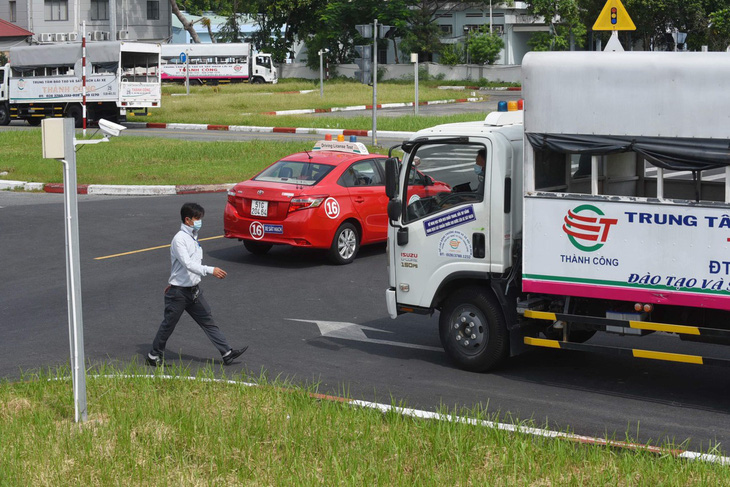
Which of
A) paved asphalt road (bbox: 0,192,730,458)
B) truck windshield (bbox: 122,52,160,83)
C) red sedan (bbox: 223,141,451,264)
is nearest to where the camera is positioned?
paved asphalt road (bbox: 0,192,730,458)

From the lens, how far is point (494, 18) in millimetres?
80312

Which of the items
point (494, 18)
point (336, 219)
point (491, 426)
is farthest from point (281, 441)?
point (494, 18)

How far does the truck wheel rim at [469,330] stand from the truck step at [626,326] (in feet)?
1.70

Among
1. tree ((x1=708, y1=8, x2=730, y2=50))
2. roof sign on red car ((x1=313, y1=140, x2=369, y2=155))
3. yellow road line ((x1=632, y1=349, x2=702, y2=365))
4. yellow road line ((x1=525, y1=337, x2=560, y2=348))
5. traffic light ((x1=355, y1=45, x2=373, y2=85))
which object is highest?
tree ((x1=708, y1=8, x2=730, y2=50))

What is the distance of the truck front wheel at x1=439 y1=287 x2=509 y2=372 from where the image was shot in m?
9.01

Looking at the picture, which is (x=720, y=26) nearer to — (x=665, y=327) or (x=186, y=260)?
(x=665, y=327)

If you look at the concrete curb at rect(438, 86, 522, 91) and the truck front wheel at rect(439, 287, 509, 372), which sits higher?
the concrete curb at rect(438, 86, 522, 91)

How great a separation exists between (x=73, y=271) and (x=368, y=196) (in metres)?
7.88

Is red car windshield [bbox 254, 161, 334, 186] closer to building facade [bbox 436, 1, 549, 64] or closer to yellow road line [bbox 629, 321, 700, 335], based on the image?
yellow road line [bbox 629, 321, 700, 335]

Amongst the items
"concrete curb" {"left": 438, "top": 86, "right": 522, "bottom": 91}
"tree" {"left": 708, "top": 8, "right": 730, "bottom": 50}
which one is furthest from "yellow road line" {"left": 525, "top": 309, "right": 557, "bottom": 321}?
"concrete curb" {"left": 438, "top": 86, "right": 522, "bottom": 91}

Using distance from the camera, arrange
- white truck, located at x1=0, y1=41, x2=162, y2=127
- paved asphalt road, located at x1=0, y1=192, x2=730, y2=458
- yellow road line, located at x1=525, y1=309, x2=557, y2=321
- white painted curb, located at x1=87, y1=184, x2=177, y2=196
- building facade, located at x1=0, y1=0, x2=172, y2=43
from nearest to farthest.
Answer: paved asphalt road, located at x1=0, y1=192, x2=730, y2=458 → yellow road line, located at x1=525, y1=309, x2=557, y2=321 → white painted curb, located at x1=87, y1=184, x2=177, y2=196 → white truck, located at x1=0, y1=41, x2=162, y2=127 → building facade, located at x1=0, y1=0, x2=172, y2=43

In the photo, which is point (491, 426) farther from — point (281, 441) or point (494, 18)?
point (494, 18)

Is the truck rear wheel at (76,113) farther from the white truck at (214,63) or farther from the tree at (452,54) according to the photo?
the tree at (452,54)

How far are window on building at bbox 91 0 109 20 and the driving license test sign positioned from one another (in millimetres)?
70016
